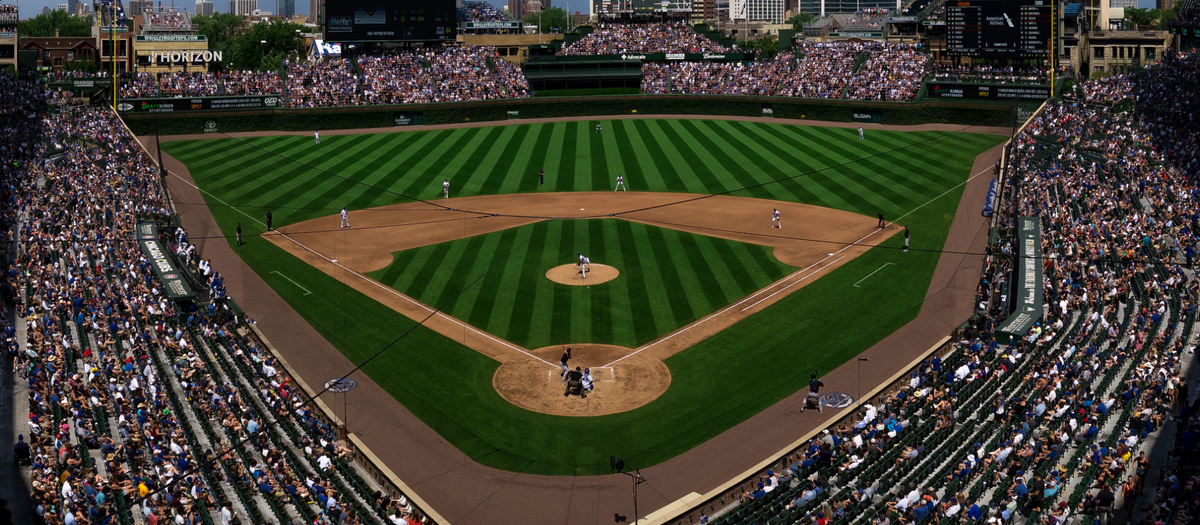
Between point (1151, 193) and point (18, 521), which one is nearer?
point (18, 521)

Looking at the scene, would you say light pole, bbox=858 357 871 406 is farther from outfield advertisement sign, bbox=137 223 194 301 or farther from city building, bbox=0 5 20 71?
city building, bbox=0 5 20 71

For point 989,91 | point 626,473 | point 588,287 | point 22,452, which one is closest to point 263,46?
point 989,91

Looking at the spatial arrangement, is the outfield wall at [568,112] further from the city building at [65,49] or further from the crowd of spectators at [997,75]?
the city building at [65,49]

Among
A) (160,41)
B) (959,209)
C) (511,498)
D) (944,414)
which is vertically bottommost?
(511,498)

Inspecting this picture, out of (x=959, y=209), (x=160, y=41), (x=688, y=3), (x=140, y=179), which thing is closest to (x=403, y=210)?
(x=140, y=179)

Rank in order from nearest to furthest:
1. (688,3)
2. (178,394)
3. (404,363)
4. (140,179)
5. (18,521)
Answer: (18,521) → (178,394) → (404,363) → (140,179) → (688,3)

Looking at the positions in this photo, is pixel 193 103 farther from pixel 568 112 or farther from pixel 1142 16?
pixel 1142 16

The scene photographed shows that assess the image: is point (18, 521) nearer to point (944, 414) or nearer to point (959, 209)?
point (944, 414)
